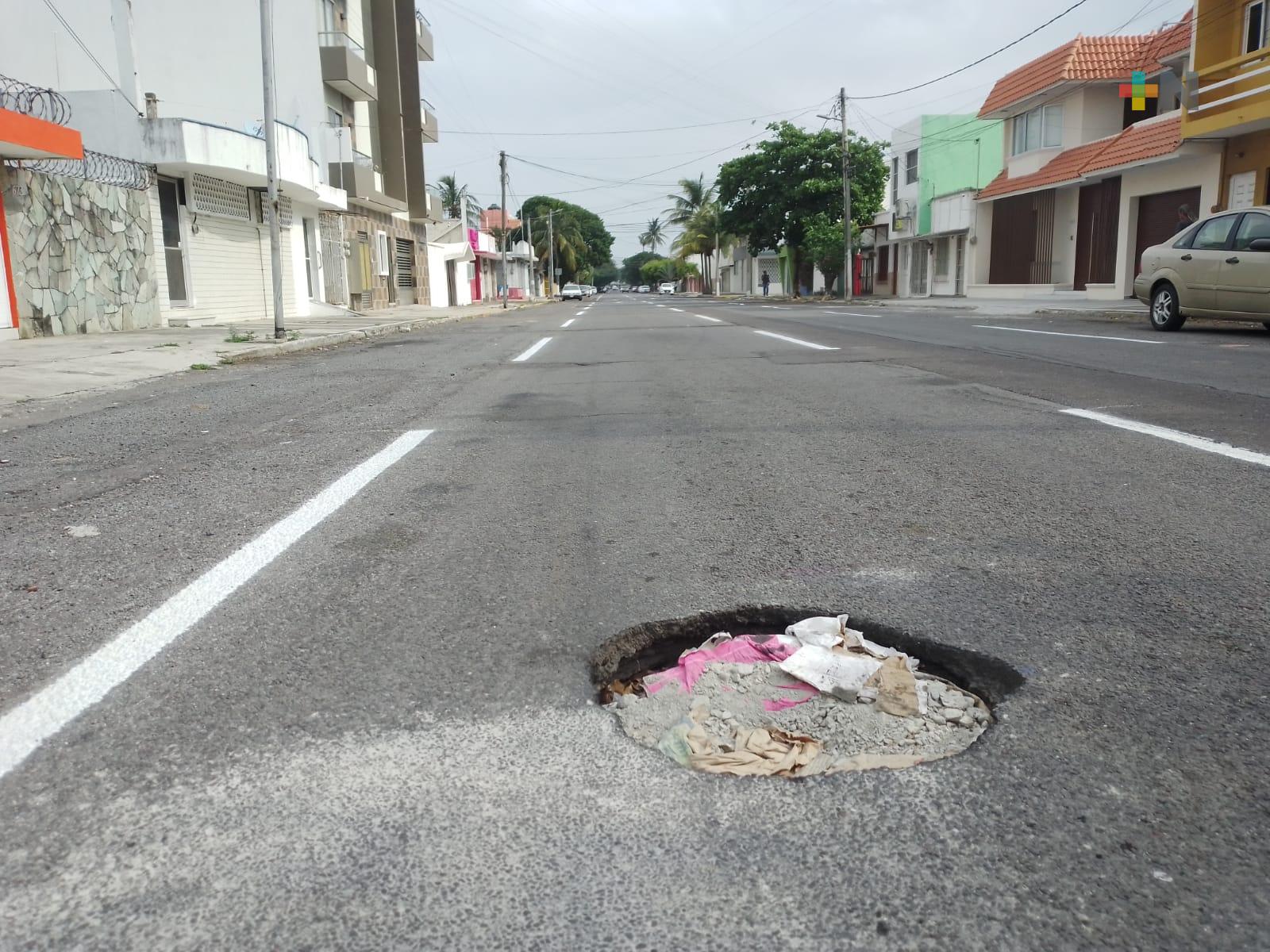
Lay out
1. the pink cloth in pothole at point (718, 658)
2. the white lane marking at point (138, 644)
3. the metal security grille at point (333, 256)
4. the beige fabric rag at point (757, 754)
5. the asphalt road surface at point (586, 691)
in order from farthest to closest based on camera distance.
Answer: the metal security grille at point (333, 256) < the pink cloth in pothole at point (718, 658) < the white lane marking at point (138, 644) < the beige fabric rag at point (757, 754) < the asphalt road surface at point (586, 691)

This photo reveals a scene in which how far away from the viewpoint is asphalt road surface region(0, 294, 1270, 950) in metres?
1.68

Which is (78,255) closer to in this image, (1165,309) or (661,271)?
(1165,309)

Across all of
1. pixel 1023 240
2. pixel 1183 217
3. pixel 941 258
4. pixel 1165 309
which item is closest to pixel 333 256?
pixel 1023 240

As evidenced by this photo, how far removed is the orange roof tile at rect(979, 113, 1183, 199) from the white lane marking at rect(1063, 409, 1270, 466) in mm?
20733

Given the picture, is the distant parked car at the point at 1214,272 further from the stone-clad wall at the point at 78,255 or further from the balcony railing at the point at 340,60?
the balcony railing at the point at 340,60

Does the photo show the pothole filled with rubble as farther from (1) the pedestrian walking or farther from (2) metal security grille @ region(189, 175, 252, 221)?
(1) the pedestrian walking

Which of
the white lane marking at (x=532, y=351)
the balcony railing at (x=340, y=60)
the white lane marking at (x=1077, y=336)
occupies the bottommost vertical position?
the white lane marking at (x=532, y=351)

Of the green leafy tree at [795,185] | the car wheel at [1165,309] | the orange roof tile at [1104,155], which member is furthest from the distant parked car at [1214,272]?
the green leafy tree at [795,185]

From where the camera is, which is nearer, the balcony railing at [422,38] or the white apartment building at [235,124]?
the white apartment building at [235,124]

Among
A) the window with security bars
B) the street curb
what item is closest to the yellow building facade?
the window with security bars

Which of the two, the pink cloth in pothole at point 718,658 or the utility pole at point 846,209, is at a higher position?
the utility pole at point 846,209

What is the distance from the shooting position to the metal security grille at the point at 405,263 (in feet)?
129

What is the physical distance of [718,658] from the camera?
2719mm

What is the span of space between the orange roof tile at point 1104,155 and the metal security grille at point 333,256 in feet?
70.5
